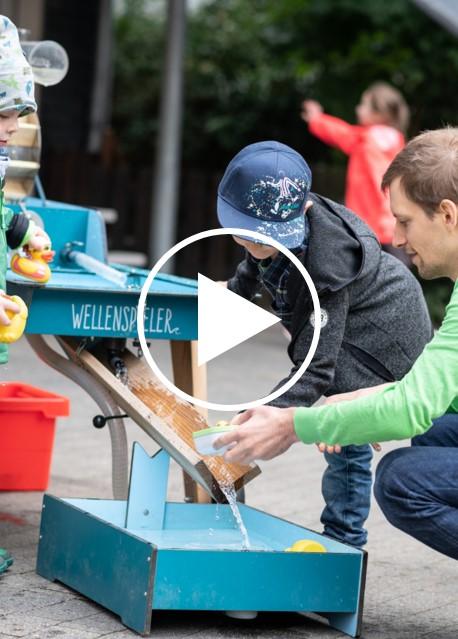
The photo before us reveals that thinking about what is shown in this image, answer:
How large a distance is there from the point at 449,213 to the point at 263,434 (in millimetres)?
691

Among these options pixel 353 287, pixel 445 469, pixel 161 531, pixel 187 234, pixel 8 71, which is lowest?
pixel 187 234

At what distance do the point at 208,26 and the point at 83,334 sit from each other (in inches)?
672

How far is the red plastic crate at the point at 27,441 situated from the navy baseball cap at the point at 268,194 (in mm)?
1677

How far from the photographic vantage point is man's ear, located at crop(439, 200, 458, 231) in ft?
10.2

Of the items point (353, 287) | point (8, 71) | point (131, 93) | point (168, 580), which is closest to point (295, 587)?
point (168, 580)

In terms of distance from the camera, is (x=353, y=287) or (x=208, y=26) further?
(x=208, y=26)

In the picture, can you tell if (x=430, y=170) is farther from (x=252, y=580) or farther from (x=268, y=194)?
(x=252, y=580)

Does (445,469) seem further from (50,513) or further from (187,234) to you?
(187,234)

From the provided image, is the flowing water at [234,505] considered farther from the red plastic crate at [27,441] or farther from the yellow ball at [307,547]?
the red plastic crate at [27,441]

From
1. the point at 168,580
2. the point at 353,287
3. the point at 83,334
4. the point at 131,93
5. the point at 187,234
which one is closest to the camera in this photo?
the point at 168,580

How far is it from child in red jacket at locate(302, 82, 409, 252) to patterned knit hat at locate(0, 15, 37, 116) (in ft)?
16.5

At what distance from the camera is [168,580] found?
3230 millimetres

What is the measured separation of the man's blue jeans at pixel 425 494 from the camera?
3.22 meters

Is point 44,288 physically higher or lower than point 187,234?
higher
